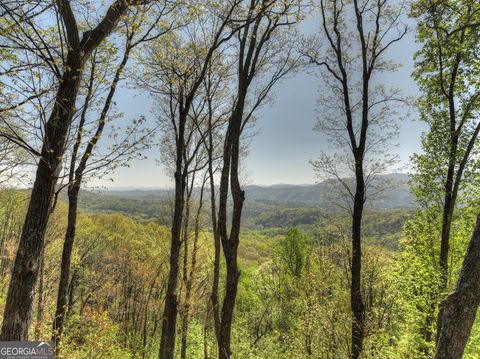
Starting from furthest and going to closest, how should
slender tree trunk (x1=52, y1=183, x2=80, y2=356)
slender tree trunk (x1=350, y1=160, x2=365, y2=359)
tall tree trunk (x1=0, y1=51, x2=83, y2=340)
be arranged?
slender tree trunk (x1=350, y1=160, x2=365, y2=359) < slender tree trunk (x1=52, y1=183, x2=80, y2=356) < tall tree trunk (x1=0, y1=51, x2=83, y2=340)

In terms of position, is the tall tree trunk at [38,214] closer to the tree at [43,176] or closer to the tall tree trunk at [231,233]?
the tree at [43,176]

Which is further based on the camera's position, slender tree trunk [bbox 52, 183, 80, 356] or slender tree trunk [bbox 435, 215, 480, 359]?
slender tree trunk [bbox 52, 183, 80, 356]

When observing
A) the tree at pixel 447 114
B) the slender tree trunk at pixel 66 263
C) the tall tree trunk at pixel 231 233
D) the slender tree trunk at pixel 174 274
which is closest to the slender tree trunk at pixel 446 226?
the tree at pixel 447 114

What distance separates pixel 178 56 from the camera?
8141 mm

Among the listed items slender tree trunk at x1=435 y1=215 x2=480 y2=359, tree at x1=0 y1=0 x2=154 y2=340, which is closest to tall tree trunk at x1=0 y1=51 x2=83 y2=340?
tree at x1=0 y1=0 x2=154 y2=340

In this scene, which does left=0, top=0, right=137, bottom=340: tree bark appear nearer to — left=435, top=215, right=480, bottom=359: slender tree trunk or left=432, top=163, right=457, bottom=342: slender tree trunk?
left=435, top=215, right=480, bottom=359: slender tree trunk

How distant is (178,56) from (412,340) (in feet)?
39.8

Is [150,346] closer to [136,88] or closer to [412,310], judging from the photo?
[412,310]

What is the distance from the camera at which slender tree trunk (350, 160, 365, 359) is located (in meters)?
7.29

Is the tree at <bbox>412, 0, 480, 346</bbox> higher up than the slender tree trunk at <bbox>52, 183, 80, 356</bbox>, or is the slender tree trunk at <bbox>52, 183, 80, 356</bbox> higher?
the tree at <bbox>412, 0, 480, 346</bbox>

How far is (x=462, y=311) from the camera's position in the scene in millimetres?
3365

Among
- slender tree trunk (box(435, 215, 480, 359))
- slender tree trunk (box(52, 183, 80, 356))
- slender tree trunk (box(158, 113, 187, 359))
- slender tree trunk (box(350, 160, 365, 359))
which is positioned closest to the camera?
slender tree trunk (box(435, 215, 480, 359))

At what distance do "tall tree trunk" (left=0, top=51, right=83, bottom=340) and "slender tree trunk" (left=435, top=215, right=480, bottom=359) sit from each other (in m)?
5.30

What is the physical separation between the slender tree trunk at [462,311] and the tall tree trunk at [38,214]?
17.4 ft
